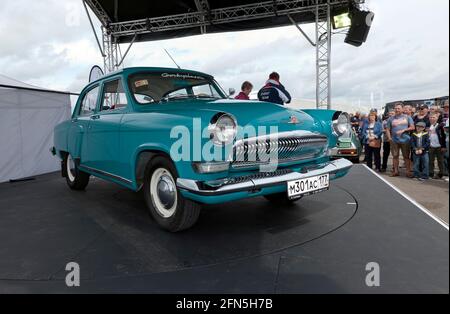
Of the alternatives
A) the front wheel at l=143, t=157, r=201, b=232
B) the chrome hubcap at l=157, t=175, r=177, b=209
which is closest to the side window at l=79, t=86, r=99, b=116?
the front wheel at l=143, t=157, r=201, b=232

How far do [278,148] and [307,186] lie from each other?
1.33 ft

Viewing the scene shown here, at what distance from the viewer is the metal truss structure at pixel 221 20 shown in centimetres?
995

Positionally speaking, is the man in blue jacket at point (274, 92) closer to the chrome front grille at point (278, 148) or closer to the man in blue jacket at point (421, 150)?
the chrome front grille at point (278, 148)

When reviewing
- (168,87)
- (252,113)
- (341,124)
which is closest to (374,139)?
(341,124)

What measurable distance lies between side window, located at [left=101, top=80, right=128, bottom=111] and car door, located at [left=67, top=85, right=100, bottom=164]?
0.75 ft

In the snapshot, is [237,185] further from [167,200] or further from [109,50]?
[109,50]

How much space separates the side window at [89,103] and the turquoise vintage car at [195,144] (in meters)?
0.15

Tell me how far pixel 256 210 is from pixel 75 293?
214 cm

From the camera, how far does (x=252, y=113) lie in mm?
2871

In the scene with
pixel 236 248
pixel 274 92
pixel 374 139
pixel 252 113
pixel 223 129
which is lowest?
pixel 236 248

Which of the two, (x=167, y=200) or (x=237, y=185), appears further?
(x=167, y=200)

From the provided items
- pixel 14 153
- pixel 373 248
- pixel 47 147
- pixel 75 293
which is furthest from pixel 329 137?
pixel 47 147

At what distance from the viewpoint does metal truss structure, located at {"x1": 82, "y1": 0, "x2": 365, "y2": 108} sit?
32.6 ft

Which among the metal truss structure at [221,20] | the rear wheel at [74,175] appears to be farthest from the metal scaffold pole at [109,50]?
the rear wheel at [74,175]
